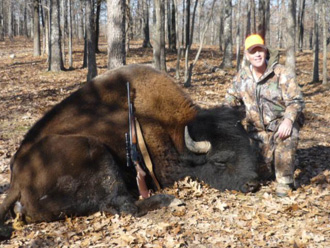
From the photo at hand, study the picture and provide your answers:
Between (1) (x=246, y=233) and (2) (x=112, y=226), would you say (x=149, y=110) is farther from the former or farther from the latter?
(1) (x=246, y=233)

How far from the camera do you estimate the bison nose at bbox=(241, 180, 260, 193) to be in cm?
474

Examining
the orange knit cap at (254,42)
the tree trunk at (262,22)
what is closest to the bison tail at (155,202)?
the orange knit cap at (254,42)

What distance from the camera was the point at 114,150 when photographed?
483 centimetres

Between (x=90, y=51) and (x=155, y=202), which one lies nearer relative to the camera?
(x=155, y=202)

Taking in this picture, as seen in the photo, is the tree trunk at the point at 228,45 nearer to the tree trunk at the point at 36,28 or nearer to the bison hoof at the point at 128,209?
the tree trunk at the point at 36,28

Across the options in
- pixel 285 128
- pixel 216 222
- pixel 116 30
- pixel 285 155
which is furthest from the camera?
pixel 116 30

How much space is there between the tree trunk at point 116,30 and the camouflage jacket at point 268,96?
434cm

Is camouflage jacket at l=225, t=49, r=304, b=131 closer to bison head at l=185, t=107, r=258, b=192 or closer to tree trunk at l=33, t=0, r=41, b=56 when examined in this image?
bison head at l=185, t=107, r=258, b=192

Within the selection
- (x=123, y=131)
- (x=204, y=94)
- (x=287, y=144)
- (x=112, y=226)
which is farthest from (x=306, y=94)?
(x=112, y=226)

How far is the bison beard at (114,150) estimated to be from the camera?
4.29m

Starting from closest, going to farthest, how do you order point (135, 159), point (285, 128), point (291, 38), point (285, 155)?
point (285, 128)
point (285, 155)
point (135, 159)
point (291, 38)

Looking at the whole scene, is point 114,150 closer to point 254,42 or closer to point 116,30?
point 254,42

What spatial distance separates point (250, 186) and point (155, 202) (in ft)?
4.45

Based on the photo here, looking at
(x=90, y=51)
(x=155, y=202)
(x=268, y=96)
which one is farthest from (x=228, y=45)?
(x=155, y=202)
